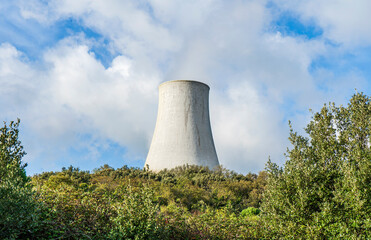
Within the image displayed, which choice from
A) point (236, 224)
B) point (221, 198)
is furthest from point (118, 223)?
point (221, 198)

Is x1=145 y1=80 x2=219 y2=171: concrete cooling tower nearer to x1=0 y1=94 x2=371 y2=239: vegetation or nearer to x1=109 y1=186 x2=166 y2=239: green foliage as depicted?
x1=0 y1=94 x2=371 y2=239: vegetation

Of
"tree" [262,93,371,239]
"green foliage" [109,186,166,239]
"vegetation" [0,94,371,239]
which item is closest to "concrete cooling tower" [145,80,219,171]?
"vegetation" [0,94,371,239]

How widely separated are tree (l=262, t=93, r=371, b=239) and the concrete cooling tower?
14.3 meters

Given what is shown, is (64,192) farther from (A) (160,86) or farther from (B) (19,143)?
(A) (160,86)

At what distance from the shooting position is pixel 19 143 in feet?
23.4

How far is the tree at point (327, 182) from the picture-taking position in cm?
589

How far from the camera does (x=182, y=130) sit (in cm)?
2180

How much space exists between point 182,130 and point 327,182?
15.5 meters

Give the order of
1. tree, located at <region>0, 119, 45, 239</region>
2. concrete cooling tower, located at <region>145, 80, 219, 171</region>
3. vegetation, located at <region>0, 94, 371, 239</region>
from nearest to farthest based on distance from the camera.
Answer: tree, located at <region>0, 119, 45, 239</region> < vegetation, located at <region>0, 94, 371, 239</region> < concrete cooling tower, located at <region>145, 80, 219, 171</region>

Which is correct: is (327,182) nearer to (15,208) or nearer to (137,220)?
(137,220)

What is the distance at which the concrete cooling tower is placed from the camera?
21.6 metres

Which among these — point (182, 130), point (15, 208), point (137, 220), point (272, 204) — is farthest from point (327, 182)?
point (182, 130)

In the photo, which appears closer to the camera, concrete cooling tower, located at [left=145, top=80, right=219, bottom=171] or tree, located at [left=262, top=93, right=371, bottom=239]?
tree, located at [left=262, top=93, right=371, bottom=239]

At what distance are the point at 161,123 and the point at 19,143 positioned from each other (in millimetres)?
15554
